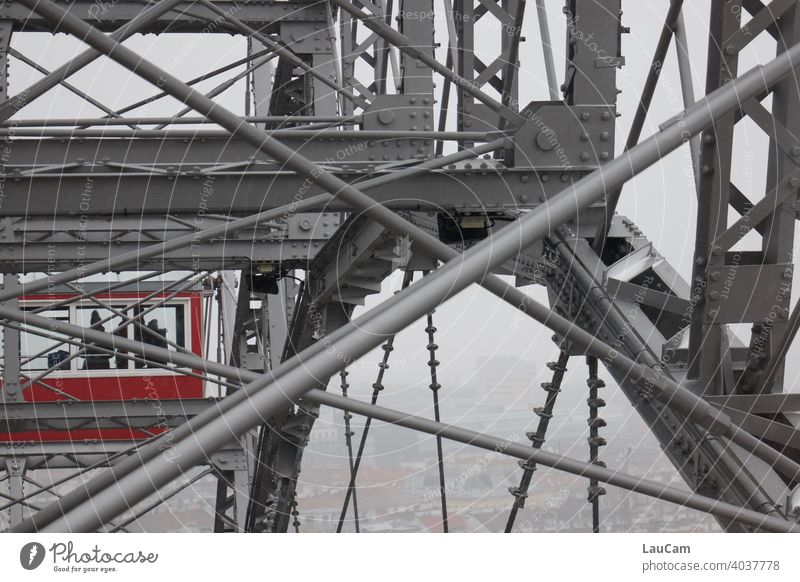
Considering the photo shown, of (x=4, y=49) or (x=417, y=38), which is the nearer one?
(x=417, y=38)

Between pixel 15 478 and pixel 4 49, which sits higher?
pixel 4 49

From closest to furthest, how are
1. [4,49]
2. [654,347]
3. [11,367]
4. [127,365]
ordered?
[654,347] < [4,49] < [11,367] < [127,365]

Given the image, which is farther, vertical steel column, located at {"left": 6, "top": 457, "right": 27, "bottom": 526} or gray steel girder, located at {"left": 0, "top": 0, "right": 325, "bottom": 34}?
vertical steel column, located at {"left": 6, "top": 457, "right": 27, "bottom": 526}

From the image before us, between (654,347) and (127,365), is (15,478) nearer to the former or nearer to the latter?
(127,365)

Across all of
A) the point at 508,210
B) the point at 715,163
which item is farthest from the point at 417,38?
the point at 715,163

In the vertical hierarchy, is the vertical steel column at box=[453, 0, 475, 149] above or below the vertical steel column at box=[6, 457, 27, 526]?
above

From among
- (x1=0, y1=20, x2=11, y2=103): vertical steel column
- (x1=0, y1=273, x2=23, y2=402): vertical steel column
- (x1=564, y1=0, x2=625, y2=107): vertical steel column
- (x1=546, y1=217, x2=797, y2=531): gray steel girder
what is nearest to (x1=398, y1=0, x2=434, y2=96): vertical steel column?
(x1=564, y1=0, x2=625, y2=107): vertical steel column

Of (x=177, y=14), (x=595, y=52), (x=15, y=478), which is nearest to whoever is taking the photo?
(x=595, y=52)

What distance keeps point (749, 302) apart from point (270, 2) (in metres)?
6.48

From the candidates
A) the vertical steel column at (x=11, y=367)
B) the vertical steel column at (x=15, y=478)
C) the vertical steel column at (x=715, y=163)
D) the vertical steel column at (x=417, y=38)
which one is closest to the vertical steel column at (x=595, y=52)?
the vertical steel column at (x=715, y=163)

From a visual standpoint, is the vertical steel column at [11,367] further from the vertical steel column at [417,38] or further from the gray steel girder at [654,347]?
the vertical steel column at [417,38]

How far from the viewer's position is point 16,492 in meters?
19.5

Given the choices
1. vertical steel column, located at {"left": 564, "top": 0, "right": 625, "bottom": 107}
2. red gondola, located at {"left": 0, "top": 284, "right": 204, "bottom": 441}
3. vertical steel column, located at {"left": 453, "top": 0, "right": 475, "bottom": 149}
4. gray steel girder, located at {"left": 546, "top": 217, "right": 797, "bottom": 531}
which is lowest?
gray steel girder, located at {"left": 546, "top": 217, "right": 797, "bottom": 531}

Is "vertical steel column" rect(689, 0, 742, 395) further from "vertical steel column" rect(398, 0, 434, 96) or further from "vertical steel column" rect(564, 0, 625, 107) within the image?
"vertical steel column" rect(398, 0, 434, 96)
